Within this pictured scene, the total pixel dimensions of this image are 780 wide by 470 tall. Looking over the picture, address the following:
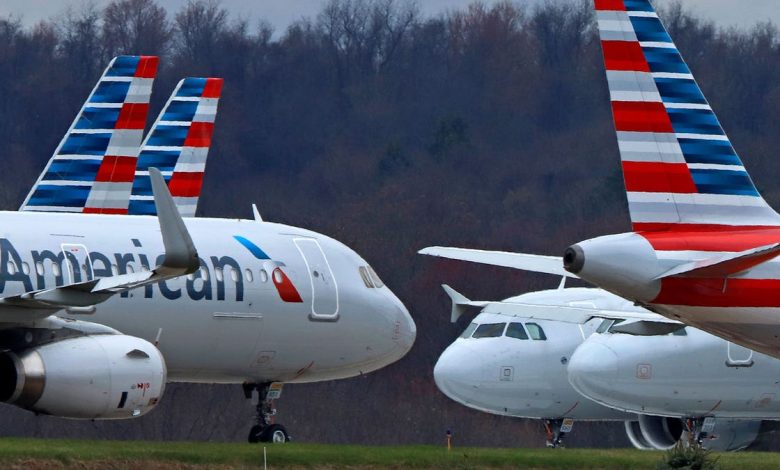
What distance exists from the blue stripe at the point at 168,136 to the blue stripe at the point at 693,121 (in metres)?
14.0

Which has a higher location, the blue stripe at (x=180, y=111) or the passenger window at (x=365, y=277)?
the blue stripe at (x=180, y=111)

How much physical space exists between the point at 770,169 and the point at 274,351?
1153 inches

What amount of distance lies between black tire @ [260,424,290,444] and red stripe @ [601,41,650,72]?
7.71 meters

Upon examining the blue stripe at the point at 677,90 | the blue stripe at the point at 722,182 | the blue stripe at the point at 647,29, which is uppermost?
the blue stripe at the point at 647,29

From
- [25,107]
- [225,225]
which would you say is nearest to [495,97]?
[25,107]

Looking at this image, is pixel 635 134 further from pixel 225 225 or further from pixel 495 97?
pixel 495 97

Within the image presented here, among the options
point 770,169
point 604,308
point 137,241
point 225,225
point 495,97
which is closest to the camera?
point 137,241

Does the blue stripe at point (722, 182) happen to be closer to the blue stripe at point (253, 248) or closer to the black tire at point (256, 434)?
the blue stripe at point (253, 248)

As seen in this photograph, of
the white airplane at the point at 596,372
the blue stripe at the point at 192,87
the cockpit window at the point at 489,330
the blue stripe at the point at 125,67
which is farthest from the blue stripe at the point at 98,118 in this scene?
the cockpit window at the point at 489,330

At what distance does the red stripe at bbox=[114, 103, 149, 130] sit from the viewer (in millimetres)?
31688

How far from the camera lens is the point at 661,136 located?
2141 centimetres

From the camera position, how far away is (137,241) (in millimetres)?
25281

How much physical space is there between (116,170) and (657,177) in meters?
11.7

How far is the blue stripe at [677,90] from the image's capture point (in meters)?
21.5
